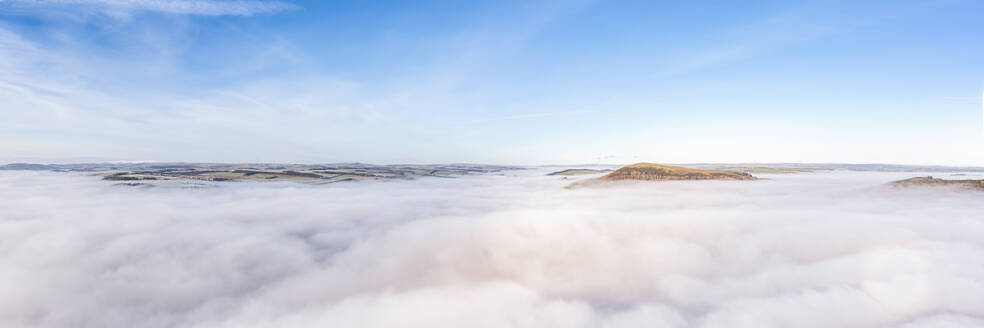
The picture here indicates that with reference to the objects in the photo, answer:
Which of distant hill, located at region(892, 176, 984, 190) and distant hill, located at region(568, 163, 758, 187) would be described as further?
distant hill, located at region(568, 163, 758, 187)

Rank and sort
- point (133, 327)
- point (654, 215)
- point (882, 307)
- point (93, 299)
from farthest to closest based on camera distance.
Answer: point (654, 215) → point (93, 299) → point (133, 327) → point (882, 307)

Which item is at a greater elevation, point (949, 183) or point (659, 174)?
point (659, 174)

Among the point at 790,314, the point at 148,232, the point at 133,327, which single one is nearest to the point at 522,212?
the point at 790,314

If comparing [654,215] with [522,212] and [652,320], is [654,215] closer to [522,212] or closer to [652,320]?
[522,212]

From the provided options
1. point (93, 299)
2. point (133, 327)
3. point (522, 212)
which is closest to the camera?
point (133, 327)

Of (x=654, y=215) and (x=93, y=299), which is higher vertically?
(x=654, y=215)

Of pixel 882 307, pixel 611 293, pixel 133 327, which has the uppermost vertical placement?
pixel 882 307

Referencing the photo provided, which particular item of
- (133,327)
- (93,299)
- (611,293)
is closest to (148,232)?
(93,299)

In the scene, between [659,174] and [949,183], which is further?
[659,174]

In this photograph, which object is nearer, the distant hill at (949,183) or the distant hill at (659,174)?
the distant hill at (949,183)

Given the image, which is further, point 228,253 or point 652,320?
point 228,253
